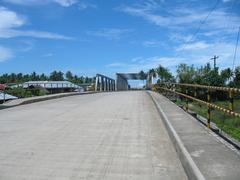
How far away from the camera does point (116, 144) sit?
314 inches

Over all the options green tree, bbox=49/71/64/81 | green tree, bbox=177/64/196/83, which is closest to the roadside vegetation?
green tree, bbox=177/64/196/83

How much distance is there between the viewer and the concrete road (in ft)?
19.2

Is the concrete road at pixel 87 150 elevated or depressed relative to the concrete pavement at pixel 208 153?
depressed

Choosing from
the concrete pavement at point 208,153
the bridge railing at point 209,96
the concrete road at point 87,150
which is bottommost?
the concrete road at point 87,150

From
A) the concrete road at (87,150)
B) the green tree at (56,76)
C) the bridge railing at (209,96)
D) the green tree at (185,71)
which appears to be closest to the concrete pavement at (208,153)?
the concrete road at (87,150)

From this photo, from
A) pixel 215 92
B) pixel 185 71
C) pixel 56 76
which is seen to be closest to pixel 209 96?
pixel 215 92

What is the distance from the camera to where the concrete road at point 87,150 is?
586 cm

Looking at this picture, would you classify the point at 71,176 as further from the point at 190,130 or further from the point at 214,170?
the point at 190,130

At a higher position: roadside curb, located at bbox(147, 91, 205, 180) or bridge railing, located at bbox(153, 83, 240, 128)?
bridge railing, located at bbox(153, 83, 240, 128)

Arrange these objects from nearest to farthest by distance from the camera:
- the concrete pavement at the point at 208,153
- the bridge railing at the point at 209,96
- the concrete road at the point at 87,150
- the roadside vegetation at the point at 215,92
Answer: the concrete pavement at the point at 208,153
the concrete road at the point at 87,150
the bridge railing at the point at 209,96
the roadside vegetation at the point at 215,92

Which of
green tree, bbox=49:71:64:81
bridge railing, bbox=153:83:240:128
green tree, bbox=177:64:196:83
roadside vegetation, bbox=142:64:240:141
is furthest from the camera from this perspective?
green tree, bbox=49:71:64:81

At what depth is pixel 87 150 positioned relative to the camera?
7.40 metres

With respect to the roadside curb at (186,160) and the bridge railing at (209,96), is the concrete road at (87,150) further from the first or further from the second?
the bridge railing at (209,96)

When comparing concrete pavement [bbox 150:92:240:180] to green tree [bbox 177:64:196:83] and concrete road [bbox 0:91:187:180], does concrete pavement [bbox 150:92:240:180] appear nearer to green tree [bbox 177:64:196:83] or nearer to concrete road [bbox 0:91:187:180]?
concrete road [bbox 0:91:187:180]
